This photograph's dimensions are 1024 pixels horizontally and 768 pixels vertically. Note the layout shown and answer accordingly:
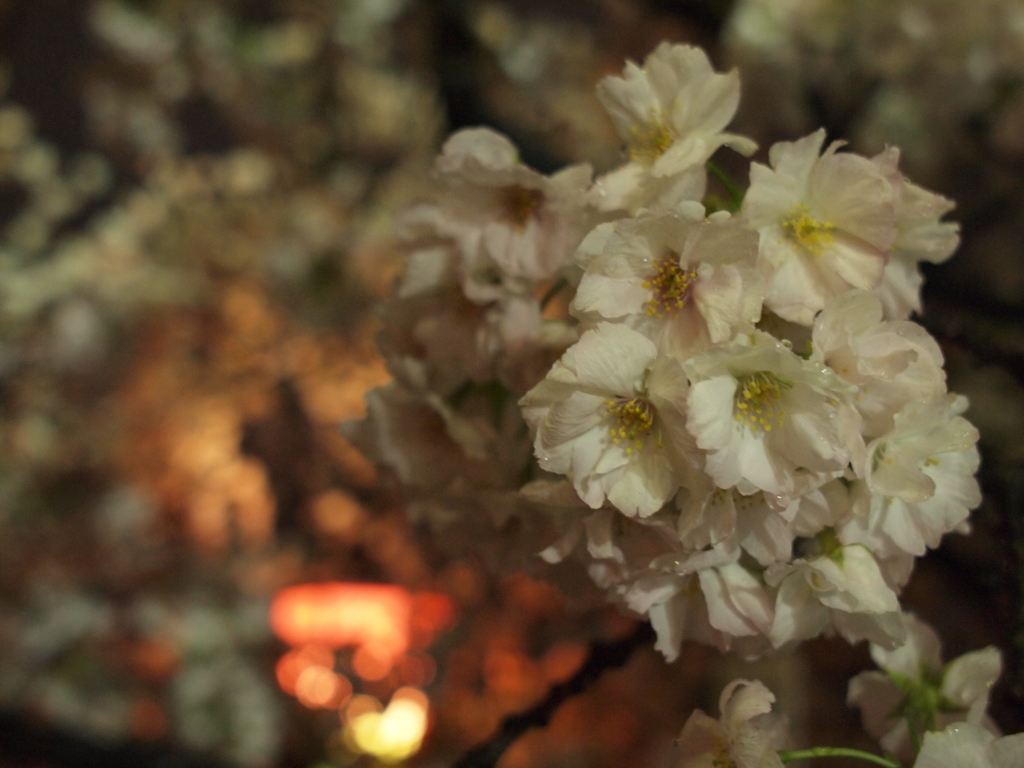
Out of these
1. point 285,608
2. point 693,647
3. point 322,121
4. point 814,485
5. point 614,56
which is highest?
point 814,485

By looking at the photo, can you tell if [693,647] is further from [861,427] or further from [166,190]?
[166,190]

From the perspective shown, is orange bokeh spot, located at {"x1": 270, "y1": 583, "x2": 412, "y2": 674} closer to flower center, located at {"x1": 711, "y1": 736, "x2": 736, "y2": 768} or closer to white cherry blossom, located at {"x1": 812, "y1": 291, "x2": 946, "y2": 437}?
flower center, located at {"x1": 711, "y1": 736, "x2": 736, "y2": 768}

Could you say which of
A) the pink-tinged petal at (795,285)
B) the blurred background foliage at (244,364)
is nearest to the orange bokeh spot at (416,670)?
the blurred background foliage at (244,364)

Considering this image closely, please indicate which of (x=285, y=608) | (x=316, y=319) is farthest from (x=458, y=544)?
(x=316, y=319)

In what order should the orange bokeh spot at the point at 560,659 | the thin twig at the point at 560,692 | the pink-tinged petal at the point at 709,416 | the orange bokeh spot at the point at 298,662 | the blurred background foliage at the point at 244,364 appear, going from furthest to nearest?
the orange bokeh spot at the point at 298,662
the orange bokeh spot at the point at 560,659
the blurred background foliage at the point at 244,364
the thin twig at the point at 560,692
the pink-tinged petal at the point at 709,416

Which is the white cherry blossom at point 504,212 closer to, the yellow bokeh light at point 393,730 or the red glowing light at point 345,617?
the yellow bokeh light at point 393,730
